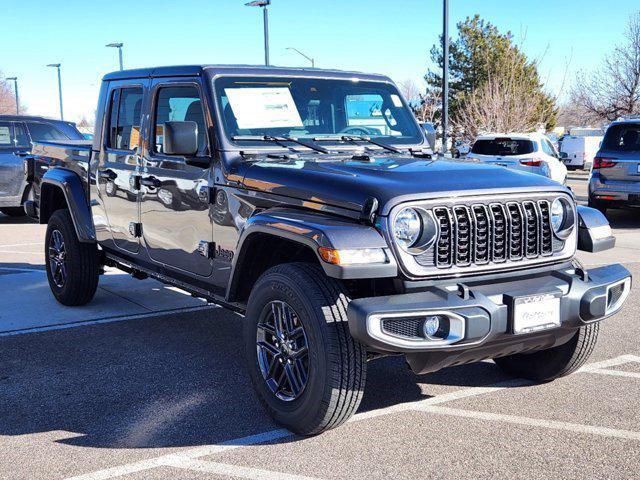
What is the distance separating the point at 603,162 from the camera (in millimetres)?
13648

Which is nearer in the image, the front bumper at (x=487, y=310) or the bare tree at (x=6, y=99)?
the front bumper at (x=487, y=310)

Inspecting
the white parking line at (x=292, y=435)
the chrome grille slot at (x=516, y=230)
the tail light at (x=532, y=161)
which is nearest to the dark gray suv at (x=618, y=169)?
the tail light at (x=532, y=161)

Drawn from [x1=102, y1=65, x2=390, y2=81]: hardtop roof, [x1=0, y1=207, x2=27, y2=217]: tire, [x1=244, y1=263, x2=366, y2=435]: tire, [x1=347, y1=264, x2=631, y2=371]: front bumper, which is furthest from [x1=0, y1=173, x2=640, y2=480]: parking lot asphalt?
[x1=0, y1=207, x2=27, y2=217]: tire

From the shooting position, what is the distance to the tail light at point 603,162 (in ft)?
44.4

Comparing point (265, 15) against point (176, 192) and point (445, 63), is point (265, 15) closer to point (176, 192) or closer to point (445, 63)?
point (445, 63)

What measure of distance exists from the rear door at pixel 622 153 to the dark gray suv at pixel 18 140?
8.75m

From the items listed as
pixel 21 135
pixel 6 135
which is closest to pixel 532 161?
pixel 21 135

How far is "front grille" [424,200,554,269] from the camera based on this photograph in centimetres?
392

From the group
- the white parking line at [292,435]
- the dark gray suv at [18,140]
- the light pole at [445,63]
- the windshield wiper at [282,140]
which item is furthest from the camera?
the light pole at [445,63]

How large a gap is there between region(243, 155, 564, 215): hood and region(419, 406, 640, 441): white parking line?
4.04 feet

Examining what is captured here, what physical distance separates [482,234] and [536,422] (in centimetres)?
109

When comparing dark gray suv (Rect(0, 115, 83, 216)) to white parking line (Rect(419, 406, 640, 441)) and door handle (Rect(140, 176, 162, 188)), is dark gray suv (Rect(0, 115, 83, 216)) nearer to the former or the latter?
door handle (Rect(140, 176, 162, 188))

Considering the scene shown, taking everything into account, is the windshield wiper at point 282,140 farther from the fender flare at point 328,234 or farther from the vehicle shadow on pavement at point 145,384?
the vehicle shadow on pavement at point 145,384

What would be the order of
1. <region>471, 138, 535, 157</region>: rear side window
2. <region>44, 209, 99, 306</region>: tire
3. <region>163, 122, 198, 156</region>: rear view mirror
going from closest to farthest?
<region>163, 122, 198, 156</region>: rear view mirror → <region>44, 209, 99, 306</region>: tire → <region>471, 138, 535, 157</region>: rear side window
